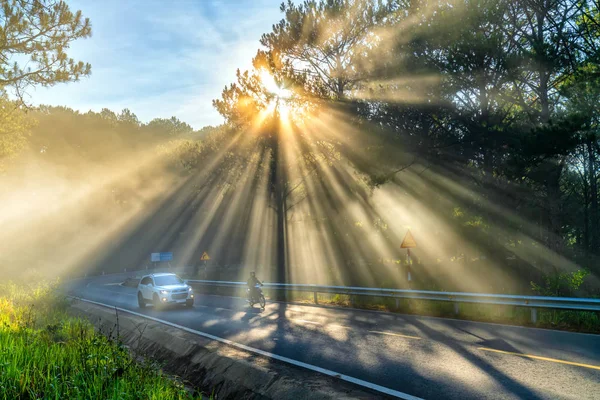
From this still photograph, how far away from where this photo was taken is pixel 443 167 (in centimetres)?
2361

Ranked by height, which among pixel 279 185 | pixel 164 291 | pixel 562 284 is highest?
pixel 279 185

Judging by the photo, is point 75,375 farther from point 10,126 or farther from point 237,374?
point 10,126

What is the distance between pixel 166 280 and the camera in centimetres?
2298

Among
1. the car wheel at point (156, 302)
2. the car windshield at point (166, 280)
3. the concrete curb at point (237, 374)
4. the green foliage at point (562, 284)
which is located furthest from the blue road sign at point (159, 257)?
the concrete curb at point (237, 374)

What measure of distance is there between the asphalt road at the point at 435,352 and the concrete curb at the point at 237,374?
84cm

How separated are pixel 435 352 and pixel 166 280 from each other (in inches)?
633

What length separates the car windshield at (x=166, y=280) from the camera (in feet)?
74.2

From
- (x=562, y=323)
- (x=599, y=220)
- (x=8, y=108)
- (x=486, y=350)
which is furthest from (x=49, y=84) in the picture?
(x=599, y=220)

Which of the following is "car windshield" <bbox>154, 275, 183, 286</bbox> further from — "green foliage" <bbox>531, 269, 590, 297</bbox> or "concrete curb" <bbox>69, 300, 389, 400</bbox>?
"green foliage" <bbox>531, 269, 590, 297</bbox>

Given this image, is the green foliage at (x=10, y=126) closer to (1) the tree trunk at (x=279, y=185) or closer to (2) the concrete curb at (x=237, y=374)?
(1) the tree trunk at (x=279, y=185)

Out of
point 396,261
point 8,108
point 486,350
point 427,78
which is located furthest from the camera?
point 396,261

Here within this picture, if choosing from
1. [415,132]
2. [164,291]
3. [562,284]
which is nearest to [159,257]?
[164,291]

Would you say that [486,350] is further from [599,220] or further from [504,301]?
[599,220]

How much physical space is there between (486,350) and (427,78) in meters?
14.7
